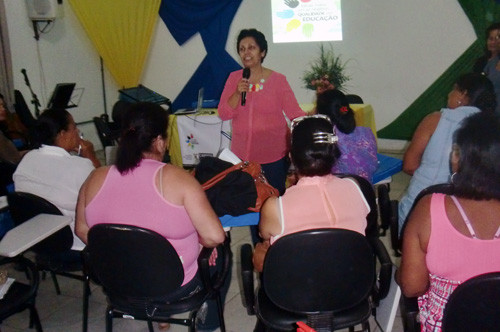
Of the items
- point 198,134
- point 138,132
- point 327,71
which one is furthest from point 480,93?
point 327,71

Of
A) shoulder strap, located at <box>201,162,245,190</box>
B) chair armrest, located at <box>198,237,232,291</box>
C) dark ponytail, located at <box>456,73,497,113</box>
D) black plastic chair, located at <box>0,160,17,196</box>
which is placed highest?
dark ponytail, located at <box>456,73,497,113</box>

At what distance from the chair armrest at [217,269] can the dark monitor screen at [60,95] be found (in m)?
3.79

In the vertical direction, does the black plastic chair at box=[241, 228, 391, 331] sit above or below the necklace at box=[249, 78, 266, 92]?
below

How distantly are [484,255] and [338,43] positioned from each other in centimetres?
476

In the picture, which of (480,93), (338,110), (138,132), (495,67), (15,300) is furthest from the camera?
(495,67)

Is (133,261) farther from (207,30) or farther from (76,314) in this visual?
(207,30)

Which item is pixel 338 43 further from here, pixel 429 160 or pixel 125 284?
pixel 125 284

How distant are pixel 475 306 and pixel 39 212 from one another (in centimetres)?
186

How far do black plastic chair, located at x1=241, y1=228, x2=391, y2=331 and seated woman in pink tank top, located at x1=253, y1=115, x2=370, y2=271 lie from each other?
4.1 inches

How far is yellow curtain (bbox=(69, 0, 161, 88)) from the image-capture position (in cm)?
629

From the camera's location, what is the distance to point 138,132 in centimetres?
177

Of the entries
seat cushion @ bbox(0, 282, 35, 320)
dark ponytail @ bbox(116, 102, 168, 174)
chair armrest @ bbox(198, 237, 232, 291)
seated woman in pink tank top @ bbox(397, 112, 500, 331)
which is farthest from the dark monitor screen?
seated woman in pink tank top @ bbox(397, 112, 500, 331)

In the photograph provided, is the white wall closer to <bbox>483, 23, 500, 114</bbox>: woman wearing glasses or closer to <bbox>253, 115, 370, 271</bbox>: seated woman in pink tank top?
<bbox>483, 23, 500, 114</bbox>: woman wearing glasses

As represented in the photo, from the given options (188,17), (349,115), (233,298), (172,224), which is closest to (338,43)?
(188,17)
